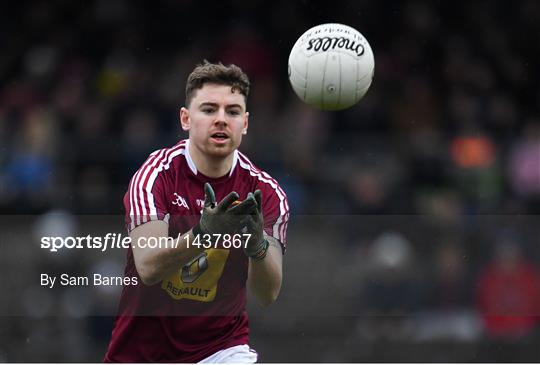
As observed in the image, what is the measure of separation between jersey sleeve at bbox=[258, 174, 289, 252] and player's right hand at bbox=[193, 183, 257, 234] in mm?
716

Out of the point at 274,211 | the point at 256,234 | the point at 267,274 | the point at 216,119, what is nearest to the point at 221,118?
the point at 216,119

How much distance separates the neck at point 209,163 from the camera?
577 cm

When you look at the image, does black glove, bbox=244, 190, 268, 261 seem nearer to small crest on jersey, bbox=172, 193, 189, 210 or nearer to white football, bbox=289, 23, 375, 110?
small crest on jersey, bbox=172, 193, 189, 210

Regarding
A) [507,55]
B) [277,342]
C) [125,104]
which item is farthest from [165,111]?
[507,55]

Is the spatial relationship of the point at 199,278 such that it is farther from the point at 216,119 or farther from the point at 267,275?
the point at 216,119

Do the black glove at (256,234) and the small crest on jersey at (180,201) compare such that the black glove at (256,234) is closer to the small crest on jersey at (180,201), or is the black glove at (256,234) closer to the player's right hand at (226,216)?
the player's right hand at (226,216)

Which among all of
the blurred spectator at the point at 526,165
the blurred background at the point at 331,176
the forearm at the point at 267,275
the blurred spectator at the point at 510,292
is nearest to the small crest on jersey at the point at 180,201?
the forearm at the point at 267,275

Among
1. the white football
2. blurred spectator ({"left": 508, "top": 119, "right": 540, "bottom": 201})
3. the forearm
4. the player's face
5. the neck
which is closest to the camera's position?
the forearm

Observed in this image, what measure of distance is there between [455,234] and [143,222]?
4533 mm

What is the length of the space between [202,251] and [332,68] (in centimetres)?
177

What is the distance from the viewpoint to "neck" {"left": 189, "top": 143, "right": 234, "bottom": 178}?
5.77 metres

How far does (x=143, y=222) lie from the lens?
5527mm

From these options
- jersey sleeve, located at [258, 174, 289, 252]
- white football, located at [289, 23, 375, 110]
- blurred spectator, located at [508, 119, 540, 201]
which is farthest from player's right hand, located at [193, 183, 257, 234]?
blurred spectator, located at [508, 119, 540, 201]

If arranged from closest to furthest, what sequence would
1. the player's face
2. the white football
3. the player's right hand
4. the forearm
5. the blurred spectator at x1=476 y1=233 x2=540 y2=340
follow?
the player's right hand → the forearm → the player's face → the white football → the blurred spectator at x1=476 y1=233 x2=540 y2=340
